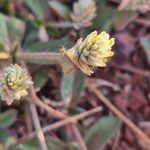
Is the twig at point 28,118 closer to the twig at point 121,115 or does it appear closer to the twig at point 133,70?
the twig at point 121,115

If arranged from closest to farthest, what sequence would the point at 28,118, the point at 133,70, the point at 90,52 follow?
the point at 90,52 → the point at 28,118 → the point at 133,70

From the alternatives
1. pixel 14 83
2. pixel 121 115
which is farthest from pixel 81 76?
pixel 14 83

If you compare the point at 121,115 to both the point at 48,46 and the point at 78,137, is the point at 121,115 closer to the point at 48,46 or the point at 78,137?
the point at 78,137

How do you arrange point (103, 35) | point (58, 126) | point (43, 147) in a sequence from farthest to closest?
point (58, 126) → point (43, 147) → point (103, 35)

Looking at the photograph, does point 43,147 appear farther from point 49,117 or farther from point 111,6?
point 111,6

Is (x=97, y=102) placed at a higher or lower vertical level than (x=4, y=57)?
lower

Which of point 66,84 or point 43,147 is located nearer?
point 43,147

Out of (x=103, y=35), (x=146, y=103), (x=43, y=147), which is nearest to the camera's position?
(x=103, y=35)

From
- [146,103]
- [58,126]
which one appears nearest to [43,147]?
[58,126]
